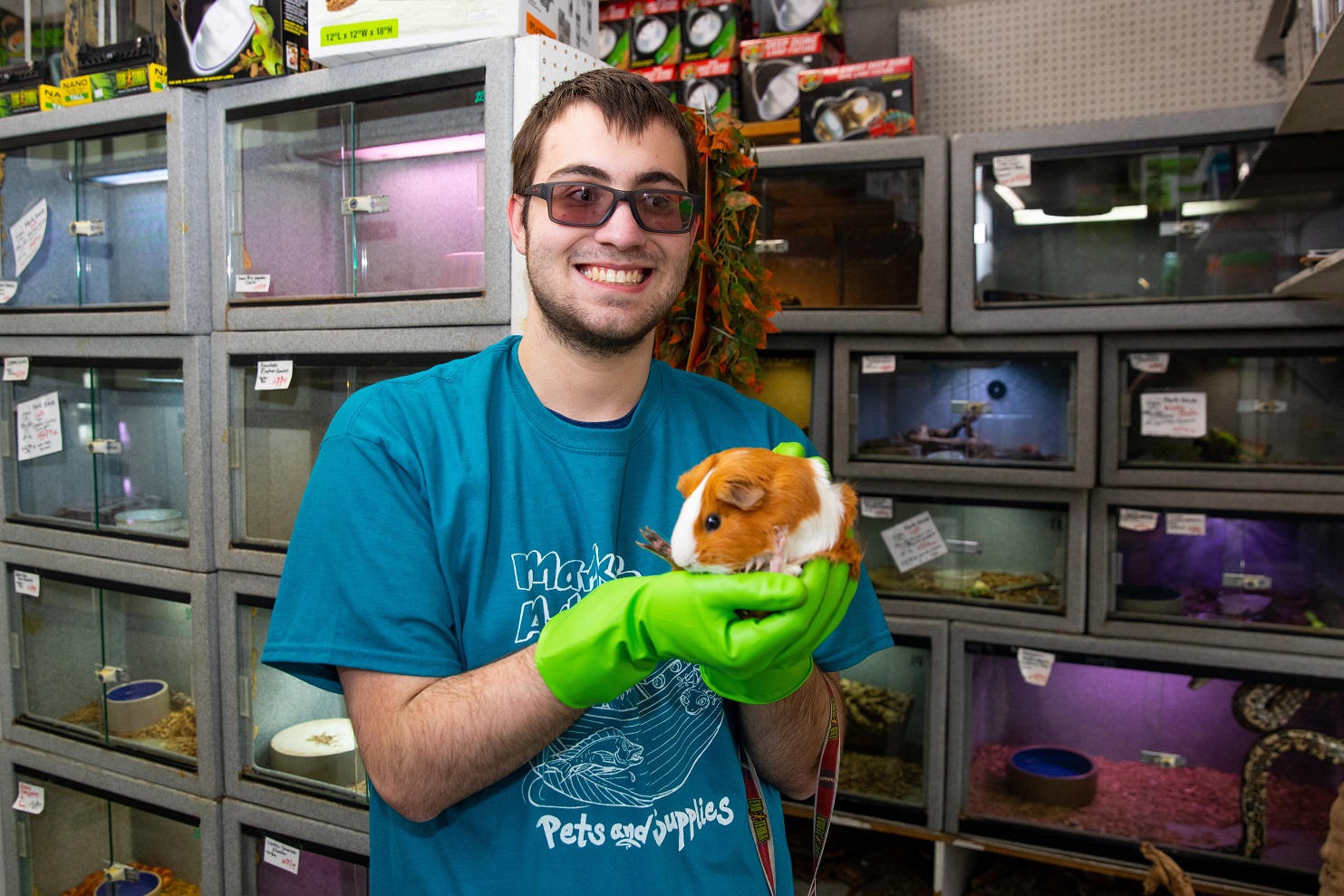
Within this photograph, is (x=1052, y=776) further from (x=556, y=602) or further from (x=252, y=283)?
(x=252, y=283)

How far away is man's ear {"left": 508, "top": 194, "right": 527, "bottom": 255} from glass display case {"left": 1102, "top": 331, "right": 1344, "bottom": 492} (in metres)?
1.87

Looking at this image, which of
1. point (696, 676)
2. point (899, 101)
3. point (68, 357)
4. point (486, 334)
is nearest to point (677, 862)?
point (696, 676)

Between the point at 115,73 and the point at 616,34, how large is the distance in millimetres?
1617

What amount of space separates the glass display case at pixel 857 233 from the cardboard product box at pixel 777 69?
25 centimetres

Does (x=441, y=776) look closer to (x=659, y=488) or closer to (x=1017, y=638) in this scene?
(x=659, y=488)

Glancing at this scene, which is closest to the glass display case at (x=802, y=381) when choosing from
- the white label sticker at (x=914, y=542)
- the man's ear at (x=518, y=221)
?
the white label sticker at (x=914, y=542)

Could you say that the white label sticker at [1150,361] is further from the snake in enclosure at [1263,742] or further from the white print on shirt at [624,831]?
the white print on shirt at [624,831]

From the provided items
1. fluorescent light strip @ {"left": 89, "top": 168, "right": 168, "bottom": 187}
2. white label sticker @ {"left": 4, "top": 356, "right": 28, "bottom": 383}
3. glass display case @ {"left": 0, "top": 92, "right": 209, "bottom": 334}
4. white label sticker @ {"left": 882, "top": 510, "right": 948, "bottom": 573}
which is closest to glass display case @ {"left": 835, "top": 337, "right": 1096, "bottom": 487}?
white label sticker @ {"left": 882, "top": 510, "right": 948, "bottom": 573}

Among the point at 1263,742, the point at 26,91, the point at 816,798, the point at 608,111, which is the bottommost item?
the point at 1263,742

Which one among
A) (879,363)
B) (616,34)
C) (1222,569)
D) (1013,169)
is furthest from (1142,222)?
(616,34)

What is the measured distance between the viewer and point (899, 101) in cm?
274

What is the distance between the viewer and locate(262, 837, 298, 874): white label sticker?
6.85 ft

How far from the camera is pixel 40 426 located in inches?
97.3

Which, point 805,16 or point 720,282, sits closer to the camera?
point 720,282
